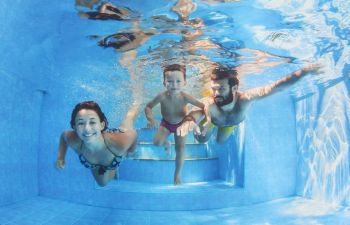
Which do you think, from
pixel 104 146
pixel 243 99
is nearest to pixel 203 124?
pixel 243 99

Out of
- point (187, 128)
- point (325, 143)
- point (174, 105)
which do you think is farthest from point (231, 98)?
point (325, 143)

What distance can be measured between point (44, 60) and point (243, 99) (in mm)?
7941

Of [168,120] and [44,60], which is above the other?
[44,60]

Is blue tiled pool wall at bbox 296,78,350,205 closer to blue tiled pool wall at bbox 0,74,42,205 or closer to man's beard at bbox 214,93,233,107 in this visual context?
man's beard at bbox 214,93,233,107

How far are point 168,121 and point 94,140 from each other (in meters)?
2.64

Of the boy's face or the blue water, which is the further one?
the boy's face

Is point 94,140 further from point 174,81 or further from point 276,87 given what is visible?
point 276,87

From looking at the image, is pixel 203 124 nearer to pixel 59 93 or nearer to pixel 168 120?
pixel 168 120

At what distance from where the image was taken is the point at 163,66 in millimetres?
10930

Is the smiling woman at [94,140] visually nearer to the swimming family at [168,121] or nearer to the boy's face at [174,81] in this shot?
the swimming family at [168,121]

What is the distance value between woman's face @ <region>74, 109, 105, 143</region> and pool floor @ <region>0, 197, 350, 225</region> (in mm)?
4448

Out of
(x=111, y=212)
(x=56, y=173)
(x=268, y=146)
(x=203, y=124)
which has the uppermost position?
(x=203, y=124)

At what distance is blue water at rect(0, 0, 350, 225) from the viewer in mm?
6949

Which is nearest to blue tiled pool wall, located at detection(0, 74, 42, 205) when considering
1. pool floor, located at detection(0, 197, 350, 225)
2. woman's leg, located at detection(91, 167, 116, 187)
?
pool floor, located at detection(0, 197, 350, 225)
